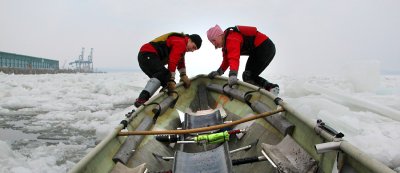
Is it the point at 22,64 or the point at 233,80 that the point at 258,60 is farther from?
the point at 22,64

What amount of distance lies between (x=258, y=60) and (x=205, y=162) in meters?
2.86

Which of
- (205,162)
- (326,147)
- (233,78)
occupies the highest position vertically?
(233,78)

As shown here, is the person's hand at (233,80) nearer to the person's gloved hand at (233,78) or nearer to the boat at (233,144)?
the person's gloved hand at (233,78)

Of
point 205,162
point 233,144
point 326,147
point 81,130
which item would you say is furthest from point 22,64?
point 326,147

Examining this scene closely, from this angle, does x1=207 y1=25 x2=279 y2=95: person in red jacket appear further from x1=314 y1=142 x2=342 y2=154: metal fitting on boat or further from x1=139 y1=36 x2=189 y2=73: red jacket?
x1=314 y1=142 x2=342 y2=154: metal fitting on boat

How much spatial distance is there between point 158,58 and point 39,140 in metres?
2.14

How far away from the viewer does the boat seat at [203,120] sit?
3.20 m

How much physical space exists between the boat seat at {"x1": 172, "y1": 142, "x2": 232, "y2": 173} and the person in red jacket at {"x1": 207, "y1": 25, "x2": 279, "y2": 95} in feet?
6.39

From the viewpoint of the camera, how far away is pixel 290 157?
6.38 ft

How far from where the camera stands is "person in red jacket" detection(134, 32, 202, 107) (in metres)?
4.29

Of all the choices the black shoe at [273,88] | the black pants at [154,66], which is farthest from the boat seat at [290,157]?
the black pants at [154,66]

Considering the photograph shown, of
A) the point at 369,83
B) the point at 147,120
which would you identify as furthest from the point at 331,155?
the point at 369,83

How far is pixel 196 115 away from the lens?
3400 mm

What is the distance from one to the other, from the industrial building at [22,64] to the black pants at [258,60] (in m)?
36.6
